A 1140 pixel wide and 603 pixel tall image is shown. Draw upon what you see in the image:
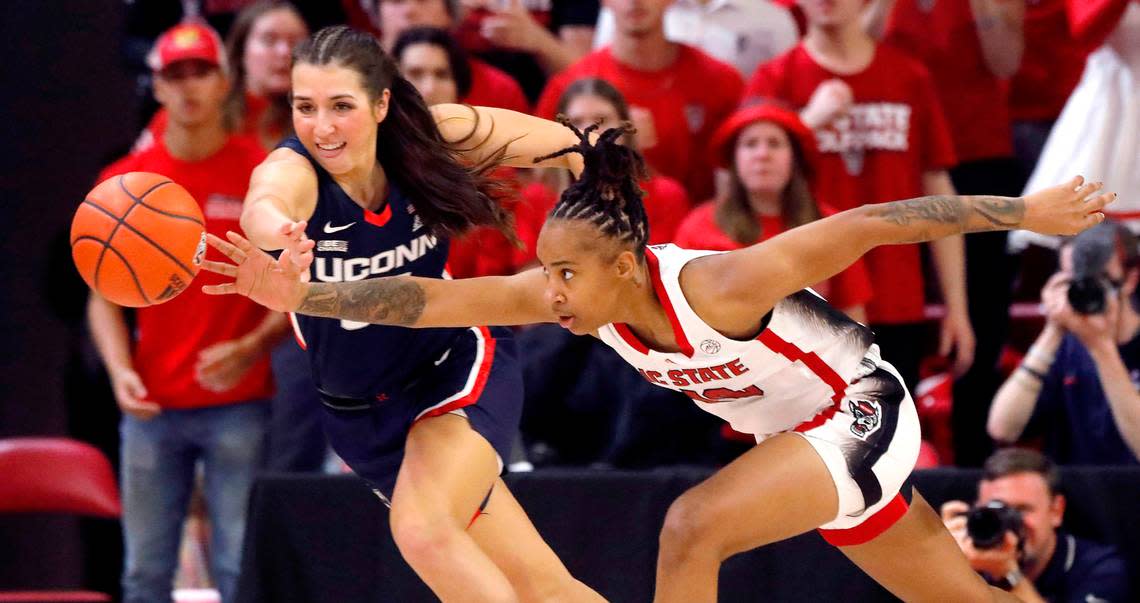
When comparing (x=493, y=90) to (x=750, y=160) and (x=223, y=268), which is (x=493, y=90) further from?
(x=223, y=268)

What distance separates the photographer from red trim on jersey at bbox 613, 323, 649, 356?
388 centimetres

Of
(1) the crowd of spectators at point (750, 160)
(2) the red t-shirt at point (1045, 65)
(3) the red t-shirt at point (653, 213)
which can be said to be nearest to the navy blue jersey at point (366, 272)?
(1) the crowd of spectators at point (750, 160)

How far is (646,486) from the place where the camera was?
516cm

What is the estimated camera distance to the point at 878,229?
3643 mm

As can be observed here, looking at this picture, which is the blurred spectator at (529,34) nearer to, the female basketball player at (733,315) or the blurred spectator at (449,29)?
the blurred spectator at (449,29)

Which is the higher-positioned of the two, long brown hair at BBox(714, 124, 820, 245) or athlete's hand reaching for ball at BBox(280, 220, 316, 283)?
athlete's hand reaching for ball at BBox(280, 220, 316, 283)

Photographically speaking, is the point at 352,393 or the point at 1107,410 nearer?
the point at 352,393

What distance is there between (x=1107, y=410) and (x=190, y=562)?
388cm

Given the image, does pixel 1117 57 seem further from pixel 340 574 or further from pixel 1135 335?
pixel 340 574

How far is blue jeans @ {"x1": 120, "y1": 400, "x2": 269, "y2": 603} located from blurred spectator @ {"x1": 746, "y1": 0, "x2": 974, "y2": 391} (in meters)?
2.37

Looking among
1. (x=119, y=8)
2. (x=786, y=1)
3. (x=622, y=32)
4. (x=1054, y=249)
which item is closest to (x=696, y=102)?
(x=622, y=32)

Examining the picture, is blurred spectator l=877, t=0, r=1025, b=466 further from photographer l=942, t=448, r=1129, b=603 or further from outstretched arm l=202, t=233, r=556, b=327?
outstretched arm l=202, t=233, r=556, b=327

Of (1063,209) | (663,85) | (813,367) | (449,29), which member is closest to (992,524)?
(813,367)

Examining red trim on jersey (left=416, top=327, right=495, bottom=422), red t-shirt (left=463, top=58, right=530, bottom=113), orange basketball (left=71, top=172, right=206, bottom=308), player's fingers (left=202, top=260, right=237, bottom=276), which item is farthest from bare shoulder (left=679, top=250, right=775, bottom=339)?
red t-shirt (left=463, top=58, right=530, bottom=113)
